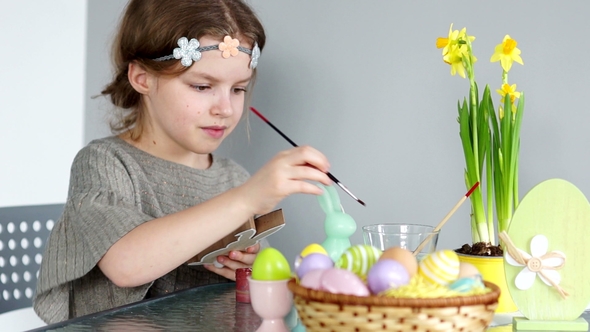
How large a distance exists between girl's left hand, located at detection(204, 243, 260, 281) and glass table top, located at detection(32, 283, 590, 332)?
138 mm

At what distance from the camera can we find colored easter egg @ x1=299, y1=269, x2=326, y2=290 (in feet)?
2.01

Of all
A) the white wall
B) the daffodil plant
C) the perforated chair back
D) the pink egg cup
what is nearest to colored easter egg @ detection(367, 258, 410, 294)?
the pink egg cup

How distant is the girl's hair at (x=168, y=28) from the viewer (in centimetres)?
119

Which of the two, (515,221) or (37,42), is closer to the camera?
(515,221)

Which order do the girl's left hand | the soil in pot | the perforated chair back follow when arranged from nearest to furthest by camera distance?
the soil in pot
the girl's left hand
the perforated chair back

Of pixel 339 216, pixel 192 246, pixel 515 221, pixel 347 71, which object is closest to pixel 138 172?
pixel 192 246

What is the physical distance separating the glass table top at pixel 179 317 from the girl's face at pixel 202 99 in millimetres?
312

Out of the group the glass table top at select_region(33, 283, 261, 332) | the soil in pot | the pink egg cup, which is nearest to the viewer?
the pink egg cup

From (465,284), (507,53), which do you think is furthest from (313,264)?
(507,53)

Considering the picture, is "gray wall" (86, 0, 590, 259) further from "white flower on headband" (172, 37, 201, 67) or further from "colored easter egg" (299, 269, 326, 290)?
"colored easter egg" (299, 269, 326, 290)

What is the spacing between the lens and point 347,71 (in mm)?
1346

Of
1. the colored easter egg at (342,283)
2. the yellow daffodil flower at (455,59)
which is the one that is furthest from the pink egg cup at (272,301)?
the yellow daffodil flower at (455,59)

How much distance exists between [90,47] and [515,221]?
1.23 meters

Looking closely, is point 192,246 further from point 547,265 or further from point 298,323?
point 547,265
